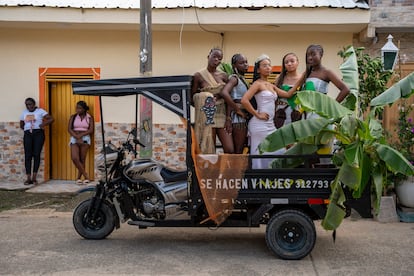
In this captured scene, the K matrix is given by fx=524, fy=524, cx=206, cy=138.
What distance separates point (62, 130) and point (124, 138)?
1.36 metres

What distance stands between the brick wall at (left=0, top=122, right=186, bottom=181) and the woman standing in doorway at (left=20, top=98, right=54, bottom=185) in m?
0.31

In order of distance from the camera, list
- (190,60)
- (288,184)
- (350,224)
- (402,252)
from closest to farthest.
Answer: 1. (288,184)
2. (402,252)
3. (350,224)
4. (190,60)

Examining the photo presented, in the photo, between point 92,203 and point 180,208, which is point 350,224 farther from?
point 92,203

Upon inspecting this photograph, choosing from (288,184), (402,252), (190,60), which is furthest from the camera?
(190,60)

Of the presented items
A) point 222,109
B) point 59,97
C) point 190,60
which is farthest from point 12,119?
point 222,109

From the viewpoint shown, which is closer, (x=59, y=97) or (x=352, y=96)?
(x=352, y=96)

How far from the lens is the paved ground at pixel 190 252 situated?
5289 mm

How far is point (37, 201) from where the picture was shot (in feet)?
29.4

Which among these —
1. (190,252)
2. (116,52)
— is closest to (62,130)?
(116,52)

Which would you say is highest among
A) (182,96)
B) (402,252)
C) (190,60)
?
(190,60)

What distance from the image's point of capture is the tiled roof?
30.0ft

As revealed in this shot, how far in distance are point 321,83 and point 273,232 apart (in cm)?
181

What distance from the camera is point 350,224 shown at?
24.6 ft

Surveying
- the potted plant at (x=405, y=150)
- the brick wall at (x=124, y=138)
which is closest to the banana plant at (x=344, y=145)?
the potted plant at (x=405, y=150)
